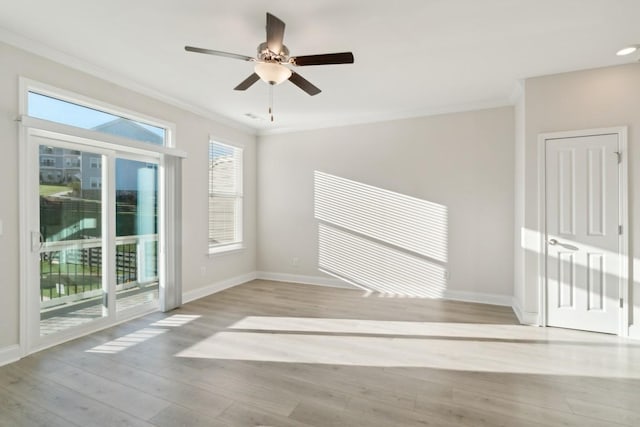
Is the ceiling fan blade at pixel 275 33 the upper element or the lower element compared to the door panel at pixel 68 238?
upper

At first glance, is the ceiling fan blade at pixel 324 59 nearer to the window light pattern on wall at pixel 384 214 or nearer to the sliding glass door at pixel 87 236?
the sliding glass door at pixel 87 236

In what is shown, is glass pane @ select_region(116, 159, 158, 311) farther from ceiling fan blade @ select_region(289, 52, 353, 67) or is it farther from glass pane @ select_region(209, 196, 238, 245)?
ceiling fan blade @ select_region(289, 52, 353, 67)

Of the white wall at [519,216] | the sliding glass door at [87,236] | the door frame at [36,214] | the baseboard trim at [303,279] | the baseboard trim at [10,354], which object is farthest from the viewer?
the baseboard trim at [303,279]

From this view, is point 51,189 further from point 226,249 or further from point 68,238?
point 226,249

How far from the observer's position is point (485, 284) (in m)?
4.54

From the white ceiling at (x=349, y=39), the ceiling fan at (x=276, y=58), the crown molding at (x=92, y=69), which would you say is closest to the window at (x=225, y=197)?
the crown molding at (x=92, y=69)

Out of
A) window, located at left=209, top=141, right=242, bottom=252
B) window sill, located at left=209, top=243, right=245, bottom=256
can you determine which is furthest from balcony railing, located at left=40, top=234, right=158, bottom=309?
window, located at left=209, top=141, right=242, bottom=252

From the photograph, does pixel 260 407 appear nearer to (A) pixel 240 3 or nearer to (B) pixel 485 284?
(A) pixel 240 3

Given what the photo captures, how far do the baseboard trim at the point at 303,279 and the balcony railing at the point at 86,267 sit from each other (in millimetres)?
2163

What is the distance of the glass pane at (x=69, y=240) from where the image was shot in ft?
10.1

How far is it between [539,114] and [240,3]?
3.33 meters

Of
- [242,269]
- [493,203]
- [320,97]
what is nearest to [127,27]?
[320,97]

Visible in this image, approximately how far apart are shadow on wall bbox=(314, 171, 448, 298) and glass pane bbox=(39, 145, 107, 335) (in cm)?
322

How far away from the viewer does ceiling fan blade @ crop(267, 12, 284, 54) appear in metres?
2.17
